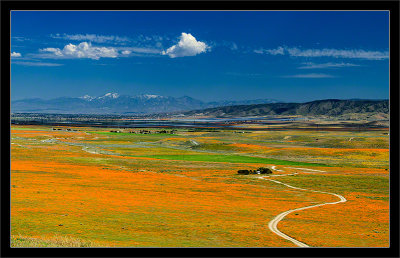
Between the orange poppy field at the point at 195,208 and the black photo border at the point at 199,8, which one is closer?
the black photo border at the point at 199,8

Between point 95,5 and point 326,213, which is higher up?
point 95,5

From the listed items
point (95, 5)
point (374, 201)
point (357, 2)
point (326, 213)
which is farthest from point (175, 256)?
point (374, 201)

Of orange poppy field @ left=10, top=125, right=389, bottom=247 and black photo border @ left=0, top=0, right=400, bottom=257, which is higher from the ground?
black photo border @ left=0, top=0, right=400, bottom=257

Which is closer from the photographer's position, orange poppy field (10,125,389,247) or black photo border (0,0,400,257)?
black photo border (0,0,400,257)

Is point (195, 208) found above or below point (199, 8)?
below

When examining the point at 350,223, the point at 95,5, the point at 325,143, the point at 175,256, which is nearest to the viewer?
the point at 175,256

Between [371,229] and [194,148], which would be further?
[194,148]

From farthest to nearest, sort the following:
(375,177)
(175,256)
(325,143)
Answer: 1. (325,143)
2. (375,177)
3. (175,256)

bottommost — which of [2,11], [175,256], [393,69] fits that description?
[175,256]

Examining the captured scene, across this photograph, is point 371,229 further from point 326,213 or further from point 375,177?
point 375,177

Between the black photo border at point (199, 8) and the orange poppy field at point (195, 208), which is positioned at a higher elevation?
the black photo border at point (199, 8)

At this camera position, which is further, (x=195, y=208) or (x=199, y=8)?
(x=195, y=208)
